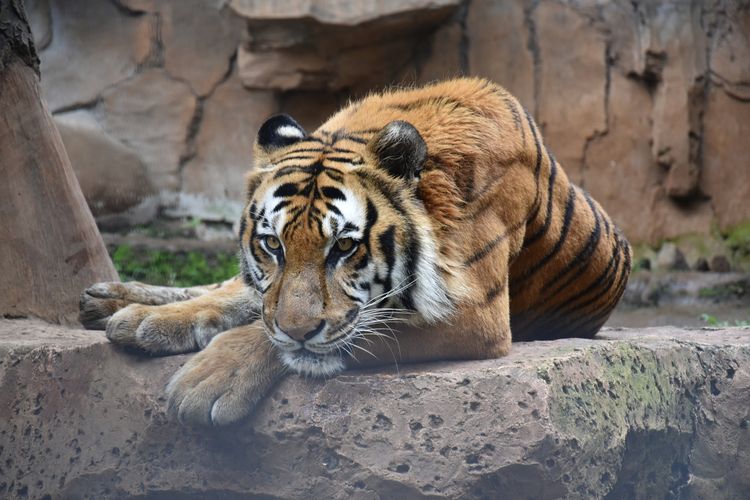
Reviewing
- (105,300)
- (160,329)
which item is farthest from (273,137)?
(105,300)

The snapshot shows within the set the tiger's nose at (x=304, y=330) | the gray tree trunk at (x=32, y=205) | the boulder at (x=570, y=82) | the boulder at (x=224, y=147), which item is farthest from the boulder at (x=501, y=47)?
the tiger's nose at (x=304, y=330)

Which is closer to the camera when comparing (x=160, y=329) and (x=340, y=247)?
(x=340, y=247)

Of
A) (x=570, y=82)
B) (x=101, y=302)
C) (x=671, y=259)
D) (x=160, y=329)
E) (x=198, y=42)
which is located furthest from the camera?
(x=198, y=42)

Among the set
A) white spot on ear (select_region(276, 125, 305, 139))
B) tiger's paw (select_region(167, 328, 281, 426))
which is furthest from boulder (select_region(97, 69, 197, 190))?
tiger's paw (select_region(167, 328, 281, 426))

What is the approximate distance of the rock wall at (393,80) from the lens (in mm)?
7438

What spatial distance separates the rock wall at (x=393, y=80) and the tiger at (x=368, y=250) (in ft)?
14.4

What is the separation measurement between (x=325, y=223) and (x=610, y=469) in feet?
4.01

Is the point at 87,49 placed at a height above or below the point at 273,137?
above

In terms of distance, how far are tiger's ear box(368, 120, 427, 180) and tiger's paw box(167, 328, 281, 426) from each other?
2.39ft

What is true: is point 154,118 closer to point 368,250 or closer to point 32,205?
point 32,205

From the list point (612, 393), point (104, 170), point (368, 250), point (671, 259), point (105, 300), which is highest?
point (104, 170)

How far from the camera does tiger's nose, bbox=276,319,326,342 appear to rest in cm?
266

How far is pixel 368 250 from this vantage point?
9.28ft

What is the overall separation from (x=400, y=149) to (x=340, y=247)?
37cm
